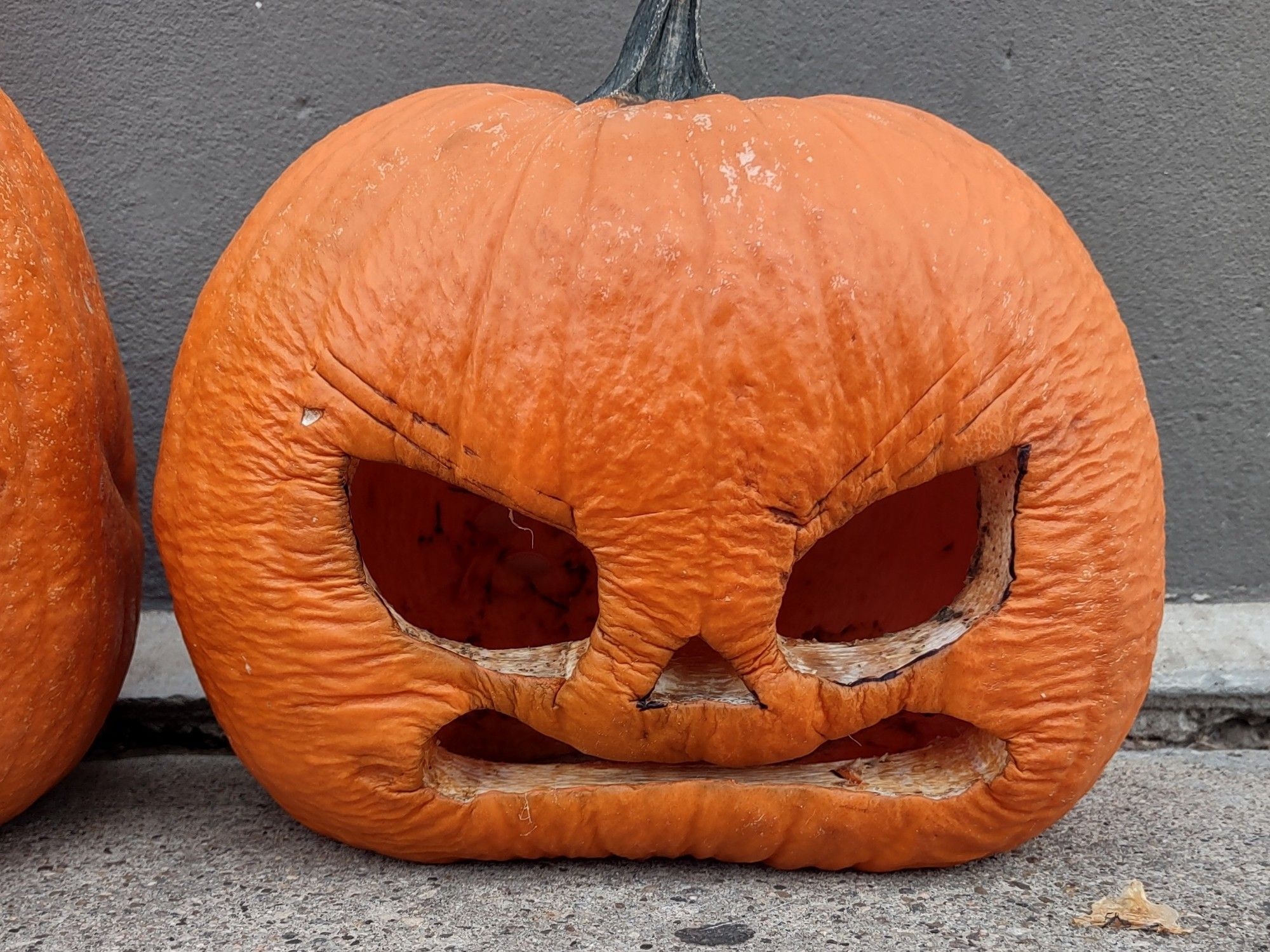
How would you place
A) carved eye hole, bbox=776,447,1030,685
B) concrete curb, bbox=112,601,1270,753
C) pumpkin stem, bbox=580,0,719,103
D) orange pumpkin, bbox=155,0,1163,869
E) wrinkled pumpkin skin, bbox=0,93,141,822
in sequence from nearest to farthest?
orange pumpkin, bbox=155,0,1163,869
wrinkled pumpkin skin, bbox=0,93,141,822
pumpkin stem, bbox=580,0,719,103
carved eye hole, bbox=776,447,1030,685
concrete curb, bbox=112,601,1270,753

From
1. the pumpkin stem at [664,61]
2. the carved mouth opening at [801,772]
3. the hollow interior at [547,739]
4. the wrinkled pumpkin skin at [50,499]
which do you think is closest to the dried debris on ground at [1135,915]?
the carved mouth opening at [801,772]

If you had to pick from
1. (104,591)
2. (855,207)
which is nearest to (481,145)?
(855,207)

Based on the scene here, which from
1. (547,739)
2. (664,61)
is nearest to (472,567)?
(547,739)

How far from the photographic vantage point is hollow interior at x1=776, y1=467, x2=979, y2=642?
1.55 meters

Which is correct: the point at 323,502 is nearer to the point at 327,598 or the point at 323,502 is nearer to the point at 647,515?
the point at 327,598

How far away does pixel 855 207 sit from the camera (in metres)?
1.16

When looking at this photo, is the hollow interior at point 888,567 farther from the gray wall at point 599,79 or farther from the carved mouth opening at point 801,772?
the gray wall at point 599,79

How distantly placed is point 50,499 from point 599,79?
1071 mm

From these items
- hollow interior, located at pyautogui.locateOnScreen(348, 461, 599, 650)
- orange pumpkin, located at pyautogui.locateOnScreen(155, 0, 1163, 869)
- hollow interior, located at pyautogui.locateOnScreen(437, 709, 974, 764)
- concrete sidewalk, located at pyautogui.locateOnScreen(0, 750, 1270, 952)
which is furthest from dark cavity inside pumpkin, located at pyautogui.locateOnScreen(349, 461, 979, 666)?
concrete sidewalk, located at pyautogui.locateOnScreen(0, 750, 1270, 952)

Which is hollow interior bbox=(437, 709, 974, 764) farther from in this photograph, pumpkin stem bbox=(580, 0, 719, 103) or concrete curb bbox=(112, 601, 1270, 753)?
pumpkin stem bbox=(580, 0, 719, 103)

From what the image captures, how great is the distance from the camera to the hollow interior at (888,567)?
1548mm

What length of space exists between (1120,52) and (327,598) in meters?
1.52

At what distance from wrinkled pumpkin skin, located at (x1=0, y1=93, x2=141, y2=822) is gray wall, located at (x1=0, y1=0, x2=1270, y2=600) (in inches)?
15.7

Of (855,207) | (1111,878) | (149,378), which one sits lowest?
(1111,878)
